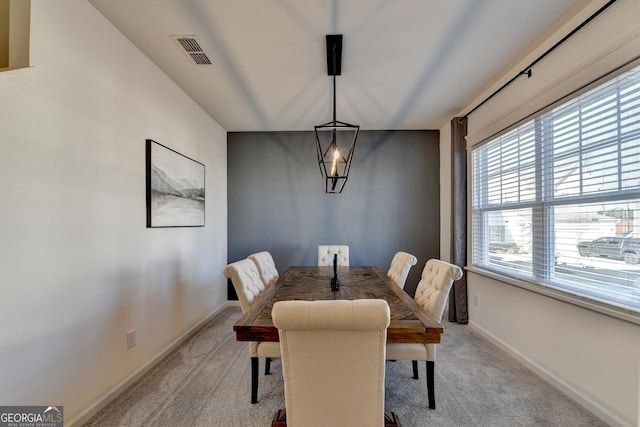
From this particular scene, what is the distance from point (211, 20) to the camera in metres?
1.84

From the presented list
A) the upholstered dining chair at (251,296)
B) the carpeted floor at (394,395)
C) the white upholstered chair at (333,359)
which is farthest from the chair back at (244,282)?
the white upholstered chair at (333,359)

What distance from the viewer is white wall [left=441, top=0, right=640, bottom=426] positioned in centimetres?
156

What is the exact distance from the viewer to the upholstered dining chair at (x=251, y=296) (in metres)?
1.82

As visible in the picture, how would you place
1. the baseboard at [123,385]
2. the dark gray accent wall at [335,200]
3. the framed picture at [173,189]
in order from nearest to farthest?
the baseboard at [123,385] → the framed picture at [173,189] → the dark gray accent wall at [335,200]

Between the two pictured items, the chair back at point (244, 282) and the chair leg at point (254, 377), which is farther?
the chair back at point (244, 282)

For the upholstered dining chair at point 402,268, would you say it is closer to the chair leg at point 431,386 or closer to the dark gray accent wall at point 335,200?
the chair leg at point 431,386

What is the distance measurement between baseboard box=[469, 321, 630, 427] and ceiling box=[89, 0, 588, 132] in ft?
8.55

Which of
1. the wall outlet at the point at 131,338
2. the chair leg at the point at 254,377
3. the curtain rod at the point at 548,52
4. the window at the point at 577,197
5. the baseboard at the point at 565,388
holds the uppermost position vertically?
the curtain rod at the point at 548,52

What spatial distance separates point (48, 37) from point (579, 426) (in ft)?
12.8

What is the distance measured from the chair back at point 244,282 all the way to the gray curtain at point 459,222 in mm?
2503

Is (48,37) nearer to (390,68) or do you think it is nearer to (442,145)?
(390,68)

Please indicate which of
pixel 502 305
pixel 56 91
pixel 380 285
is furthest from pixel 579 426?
pixel 56 91

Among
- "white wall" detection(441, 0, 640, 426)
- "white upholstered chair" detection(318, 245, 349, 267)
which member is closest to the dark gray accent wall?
"white upholstered chair" detection(318, 245, 349, 267)

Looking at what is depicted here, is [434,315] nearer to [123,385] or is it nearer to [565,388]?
[565,388]
